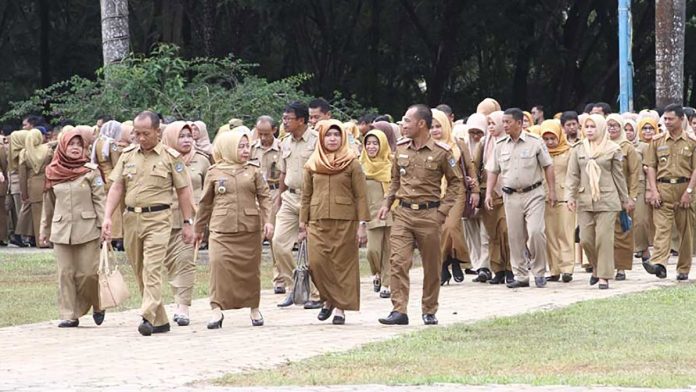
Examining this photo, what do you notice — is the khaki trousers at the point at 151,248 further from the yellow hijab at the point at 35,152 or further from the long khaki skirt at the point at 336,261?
the yellow hijab at the point at 35,152

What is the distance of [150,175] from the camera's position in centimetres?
1412

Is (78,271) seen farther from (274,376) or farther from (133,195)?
(274,376)

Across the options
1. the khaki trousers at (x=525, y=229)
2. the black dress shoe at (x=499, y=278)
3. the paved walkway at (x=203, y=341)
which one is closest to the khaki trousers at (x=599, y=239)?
the paved walkway at (x=203, y=341)

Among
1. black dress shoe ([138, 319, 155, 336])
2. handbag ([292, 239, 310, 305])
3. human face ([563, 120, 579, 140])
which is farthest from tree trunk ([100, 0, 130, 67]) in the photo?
black dress shoe ([138, 319, 155, 336])

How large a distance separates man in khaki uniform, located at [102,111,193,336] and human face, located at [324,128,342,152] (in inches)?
51.2

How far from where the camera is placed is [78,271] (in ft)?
48.5

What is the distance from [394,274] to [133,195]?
242 centimetres

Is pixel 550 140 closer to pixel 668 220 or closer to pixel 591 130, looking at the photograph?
pixel 591 130

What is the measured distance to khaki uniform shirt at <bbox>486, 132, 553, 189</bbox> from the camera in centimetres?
1794

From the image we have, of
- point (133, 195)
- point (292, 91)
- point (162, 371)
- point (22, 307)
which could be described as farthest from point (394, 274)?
point (292, 91)

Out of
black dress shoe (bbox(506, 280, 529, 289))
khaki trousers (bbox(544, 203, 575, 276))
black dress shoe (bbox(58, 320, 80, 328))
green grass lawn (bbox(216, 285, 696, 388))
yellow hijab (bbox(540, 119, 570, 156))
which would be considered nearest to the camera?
green grass lawn (bbox(216, 285, 696, 388))

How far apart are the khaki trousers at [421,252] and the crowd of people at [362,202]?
0.5 inches

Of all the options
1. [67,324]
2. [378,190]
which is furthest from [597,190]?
[67,324]

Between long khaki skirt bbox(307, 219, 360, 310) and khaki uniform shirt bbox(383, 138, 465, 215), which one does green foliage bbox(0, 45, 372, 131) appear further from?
khaki uniform shirt bbox(383, 138, 465, 215)
